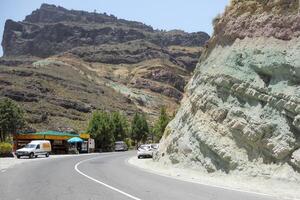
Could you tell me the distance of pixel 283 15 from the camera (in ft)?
73.3

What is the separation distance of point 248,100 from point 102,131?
61783 mm

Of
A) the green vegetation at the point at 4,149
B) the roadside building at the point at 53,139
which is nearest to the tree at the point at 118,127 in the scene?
the roadside building at the point at 53,139

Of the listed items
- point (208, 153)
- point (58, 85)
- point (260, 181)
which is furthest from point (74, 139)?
point (58, 85)

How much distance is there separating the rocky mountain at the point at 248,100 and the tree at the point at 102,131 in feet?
182

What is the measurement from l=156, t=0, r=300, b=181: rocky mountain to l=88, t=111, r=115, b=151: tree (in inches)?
2185

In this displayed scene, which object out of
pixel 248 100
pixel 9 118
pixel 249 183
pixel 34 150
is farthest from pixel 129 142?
pixel 249 183

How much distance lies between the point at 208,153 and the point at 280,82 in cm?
510

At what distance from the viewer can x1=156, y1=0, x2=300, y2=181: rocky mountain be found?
19.1 meters

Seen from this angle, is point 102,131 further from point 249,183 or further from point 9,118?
point 249,183

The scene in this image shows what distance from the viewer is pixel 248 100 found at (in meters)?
21.5

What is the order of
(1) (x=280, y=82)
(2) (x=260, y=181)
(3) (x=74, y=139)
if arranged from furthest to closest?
(3) (x=74, y=139), (1) (x=280, y=82), (2) (x=260, y=181)

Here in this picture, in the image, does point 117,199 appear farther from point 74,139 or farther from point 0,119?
point 0,119

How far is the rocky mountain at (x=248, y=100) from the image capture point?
62.6ft

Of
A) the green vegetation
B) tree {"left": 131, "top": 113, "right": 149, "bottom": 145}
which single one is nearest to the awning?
the green vegetation
